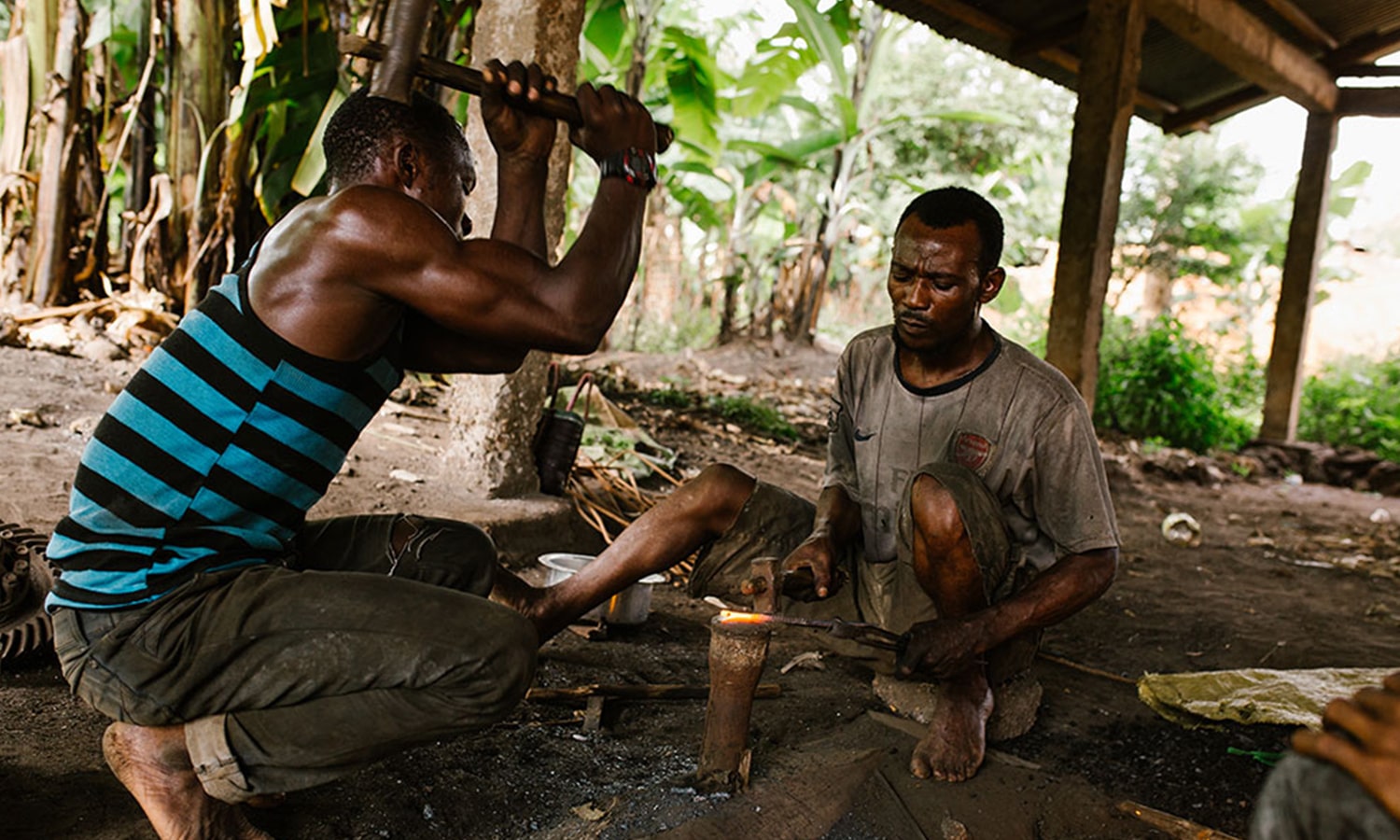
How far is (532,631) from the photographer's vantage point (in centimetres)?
171

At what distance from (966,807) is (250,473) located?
1598 mm

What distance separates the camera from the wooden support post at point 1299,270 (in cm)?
816

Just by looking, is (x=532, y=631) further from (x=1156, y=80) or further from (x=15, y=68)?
(x=1156, y=80)

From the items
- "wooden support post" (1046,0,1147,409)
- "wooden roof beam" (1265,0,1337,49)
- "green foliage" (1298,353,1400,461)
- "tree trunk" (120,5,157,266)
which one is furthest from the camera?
"green foliage" (1298,353,1400,461)

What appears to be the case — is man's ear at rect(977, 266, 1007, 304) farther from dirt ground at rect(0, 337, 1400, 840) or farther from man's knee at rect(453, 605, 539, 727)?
man's knee at rect(453, 605, 539, 727)

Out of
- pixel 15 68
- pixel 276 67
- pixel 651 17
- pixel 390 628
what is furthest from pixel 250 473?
pixel 651 17

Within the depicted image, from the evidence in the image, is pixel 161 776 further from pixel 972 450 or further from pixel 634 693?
pixel 972 450

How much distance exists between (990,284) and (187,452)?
1896mm

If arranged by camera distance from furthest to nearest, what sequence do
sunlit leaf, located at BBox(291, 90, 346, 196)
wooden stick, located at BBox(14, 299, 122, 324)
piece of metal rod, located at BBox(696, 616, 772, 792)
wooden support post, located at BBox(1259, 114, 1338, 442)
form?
wooden support post, located at BBox(1259, 114, 1338, 442) < wooden stick, located at BBox(14, 299, 122, 324) < sunlit leaf, located at BBox(291, 90, 346, 196) < piece of metal rod, located at BBox(696, 616, 772, 792)

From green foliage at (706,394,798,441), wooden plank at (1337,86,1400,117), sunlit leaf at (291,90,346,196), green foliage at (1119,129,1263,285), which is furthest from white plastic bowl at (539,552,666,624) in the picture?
green foliage at (1119,129,1263,285)

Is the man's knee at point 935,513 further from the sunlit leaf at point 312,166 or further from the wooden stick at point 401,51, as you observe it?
the sunlit leaf at point 312,166

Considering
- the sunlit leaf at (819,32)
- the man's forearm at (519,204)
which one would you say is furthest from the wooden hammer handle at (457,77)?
the sunlit leaf at (819,32)

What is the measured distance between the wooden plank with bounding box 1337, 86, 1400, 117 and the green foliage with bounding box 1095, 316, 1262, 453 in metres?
2.33

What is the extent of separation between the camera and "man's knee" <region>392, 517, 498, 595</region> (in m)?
2.04
